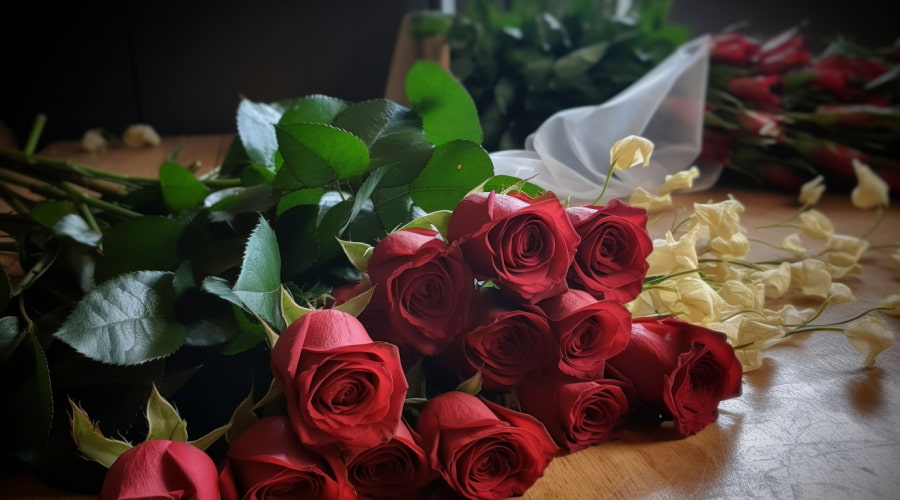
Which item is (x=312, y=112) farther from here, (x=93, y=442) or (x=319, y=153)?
(x=93, y=442)

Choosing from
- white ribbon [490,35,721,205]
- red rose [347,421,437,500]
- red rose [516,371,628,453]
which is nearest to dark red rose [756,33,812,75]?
white ribbon [490,35,721,205]

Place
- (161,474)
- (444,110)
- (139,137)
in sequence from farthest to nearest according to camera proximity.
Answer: (139,137), (444,110), (161,474)

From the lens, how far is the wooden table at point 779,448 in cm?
43

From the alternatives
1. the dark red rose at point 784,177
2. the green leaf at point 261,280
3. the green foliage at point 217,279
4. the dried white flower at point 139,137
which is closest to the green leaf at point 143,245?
the green foliage at point 217,279

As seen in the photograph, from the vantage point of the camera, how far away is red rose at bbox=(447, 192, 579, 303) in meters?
0.41

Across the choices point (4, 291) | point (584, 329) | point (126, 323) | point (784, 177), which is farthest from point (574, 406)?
point (784, 177)

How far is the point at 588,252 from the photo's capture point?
0.44m

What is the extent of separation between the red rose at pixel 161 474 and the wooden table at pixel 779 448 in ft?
0.39

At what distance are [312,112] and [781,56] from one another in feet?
3.20

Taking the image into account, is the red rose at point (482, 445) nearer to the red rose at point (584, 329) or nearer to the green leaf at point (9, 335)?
the red rose at point (584, 329)

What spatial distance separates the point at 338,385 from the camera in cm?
35

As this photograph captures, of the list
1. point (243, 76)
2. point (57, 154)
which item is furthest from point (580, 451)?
point (243, 76)

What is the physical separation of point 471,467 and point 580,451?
10 centimetres

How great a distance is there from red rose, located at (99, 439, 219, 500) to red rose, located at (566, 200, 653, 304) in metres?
0.22
